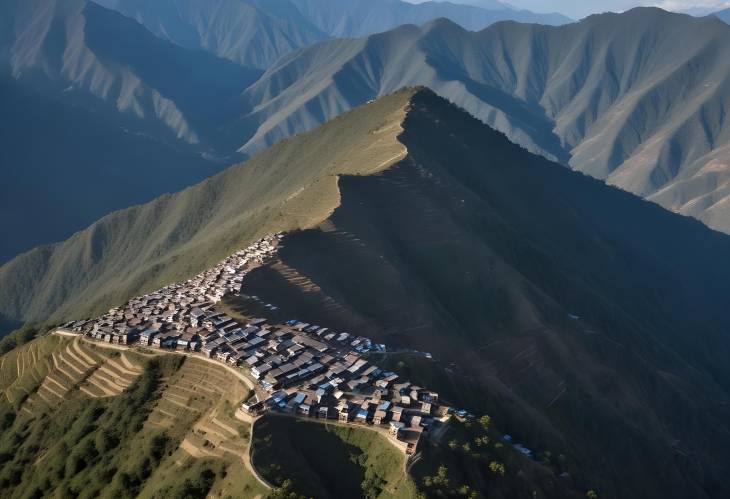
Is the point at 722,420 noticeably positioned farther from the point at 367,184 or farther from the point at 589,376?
the point at 367,184

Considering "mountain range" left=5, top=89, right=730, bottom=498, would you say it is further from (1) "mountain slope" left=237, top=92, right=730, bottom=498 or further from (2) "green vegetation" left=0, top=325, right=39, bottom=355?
(2) "green vegetation" left=0, top=325, right=39, bottom=355

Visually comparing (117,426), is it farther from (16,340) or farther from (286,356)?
(16,340)

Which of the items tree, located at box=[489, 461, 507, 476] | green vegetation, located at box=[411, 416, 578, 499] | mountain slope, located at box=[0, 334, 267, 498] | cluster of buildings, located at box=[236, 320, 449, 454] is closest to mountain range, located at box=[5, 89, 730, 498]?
green vegetation, located at box=[411, 416, 578, 499]

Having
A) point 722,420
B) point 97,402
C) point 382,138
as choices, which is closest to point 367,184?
point 382,138

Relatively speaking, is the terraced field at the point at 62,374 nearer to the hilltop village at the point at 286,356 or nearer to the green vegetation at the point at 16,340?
the hilltop village at the point at 286,356

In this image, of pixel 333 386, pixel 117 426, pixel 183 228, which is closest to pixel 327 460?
pixel 333 386

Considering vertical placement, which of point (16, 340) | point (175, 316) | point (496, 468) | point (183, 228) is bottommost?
point (183, 228)
